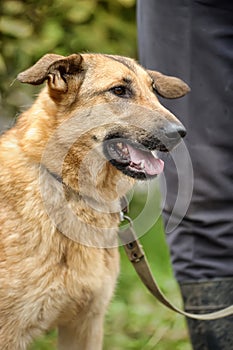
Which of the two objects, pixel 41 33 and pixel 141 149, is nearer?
pixel 141 149

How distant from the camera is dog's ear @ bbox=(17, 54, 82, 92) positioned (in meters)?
3.75

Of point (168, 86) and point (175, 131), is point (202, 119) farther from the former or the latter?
point (175, 131)

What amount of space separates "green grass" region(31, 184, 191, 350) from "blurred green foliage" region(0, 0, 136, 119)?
0.93 metres

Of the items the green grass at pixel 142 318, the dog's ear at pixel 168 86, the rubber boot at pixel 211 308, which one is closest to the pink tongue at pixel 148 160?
the dog's ear at pixel 168 86

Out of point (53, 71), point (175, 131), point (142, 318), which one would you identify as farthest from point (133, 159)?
point (142, 318)

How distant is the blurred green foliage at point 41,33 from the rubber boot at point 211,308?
66.4 inches

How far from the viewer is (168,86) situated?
415cm

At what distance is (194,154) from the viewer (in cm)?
416

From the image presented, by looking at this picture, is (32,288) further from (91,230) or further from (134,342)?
(134,342)

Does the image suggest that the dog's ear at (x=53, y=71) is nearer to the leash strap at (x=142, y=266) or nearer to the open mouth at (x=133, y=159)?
the open mouth at (x=133, y=159)

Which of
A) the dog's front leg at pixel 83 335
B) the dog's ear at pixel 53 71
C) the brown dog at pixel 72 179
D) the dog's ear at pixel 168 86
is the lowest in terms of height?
the dog's front leg at pixel 83 335

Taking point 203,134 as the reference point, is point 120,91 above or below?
above

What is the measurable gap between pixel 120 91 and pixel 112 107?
0.08 meters

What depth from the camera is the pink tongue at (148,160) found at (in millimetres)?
3939
